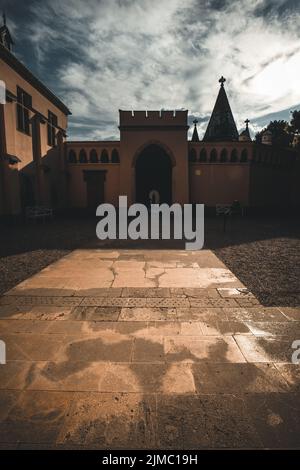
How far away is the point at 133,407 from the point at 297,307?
325cm

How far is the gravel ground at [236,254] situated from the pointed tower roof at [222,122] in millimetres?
13647

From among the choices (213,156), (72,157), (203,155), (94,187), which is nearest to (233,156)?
(213,156)

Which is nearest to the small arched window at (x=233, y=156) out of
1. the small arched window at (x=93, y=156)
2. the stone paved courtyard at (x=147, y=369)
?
the small arched window at (x=93, y=156)

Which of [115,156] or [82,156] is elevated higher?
[82,156]

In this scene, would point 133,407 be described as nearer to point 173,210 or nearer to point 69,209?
point 173,210

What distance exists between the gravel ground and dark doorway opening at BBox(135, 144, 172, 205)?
835 centimetres

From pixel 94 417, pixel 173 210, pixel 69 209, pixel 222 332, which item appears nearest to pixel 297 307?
pixel 222 332

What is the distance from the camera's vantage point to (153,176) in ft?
63.2

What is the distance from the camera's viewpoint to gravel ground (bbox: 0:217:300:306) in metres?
5.02

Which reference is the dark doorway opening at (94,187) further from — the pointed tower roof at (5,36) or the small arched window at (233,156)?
the small arched window at (233,156)

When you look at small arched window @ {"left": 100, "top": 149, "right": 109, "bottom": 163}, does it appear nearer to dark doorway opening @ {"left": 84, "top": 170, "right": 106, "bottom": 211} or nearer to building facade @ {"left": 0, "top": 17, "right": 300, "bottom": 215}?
building facade @ {"left": 0, "top": 17, "right": 300, "bottom": 215}

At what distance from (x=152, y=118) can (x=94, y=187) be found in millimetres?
6903

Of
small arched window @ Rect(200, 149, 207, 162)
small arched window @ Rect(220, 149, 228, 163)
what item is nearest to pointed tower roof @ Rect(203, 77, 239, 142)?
small arched window @ Rect(220, 149, 228, 163)

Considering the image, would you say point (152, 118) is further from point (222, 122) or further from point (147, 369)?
point (147, 369)
